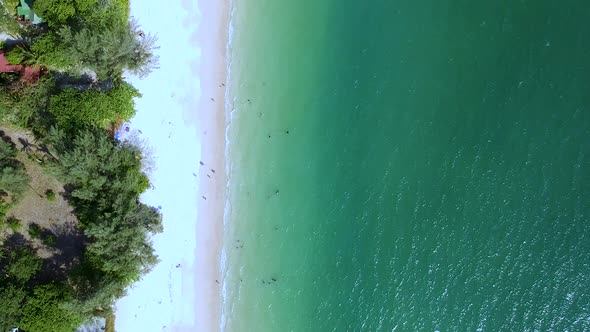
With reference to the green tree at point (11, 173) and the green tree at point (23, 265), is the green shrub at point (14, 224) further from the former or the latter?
the green tree at point (11, 173)

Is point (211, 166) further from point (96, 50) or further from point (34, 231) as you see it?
point (34, 231)

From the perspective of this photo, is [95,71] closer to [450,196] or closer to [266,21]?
[266,21]

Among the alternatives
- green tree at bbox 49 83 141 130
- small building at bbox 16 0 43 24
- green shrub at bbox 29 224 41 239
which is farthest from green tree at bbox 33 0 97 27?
green shrub at bbox 29 224 41 239

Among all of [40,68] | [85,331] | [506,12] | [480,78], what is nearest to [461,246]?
[480,78]

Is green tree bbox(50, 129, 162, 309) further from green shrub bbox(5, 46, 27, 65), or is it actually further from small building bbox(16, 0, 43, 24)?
small building bbox(16, 0, 43, 24)

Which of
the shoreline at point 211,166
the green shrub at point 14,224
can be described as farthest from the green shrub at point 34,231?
the shoreline at point 211,166

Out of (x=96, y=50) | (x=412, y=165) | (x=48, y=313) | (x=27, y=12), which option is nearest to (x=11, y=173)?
(x=48, y=313)
